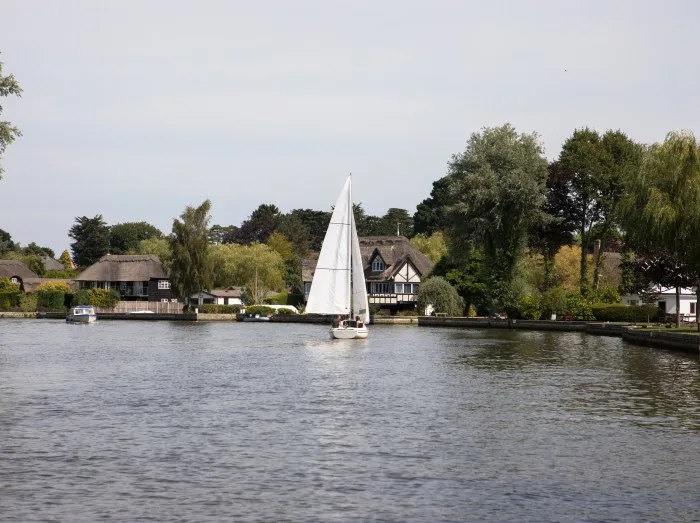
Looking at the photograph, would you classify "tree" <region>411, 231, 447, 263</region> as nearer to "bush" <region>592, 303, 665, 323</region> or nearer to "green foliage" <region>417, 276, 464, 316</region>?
"green foliage" <region>417, 276, 464, 316</region>

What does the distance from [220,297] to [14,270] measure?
45.4 metres

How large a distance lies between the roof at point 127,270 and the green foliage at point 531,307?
78.0m

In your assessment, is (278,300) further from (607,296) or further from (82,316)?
(607,296)

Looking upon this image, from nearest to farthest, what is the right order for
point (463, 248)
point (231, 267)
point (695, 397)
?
1. point (695, 397)
2. point (463, 248)
3. point (231, 267)

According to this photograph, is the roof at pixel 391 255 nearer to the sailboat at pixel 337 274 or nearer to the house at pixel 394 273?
the house at pixel 394 273

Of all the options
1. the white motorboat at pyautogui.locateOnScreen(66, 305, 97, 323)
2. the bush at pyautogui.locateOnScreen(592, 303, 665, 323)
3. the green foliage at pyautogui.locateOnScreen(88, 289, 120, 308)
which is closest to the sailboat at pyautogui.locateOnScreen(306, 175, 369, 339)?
the bush at pyautogui.locateOnScreen(592, 303, 665, 323)

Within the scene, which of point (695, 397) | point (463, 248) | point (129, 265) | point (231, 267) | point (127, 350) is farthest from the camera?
point (129, 265)

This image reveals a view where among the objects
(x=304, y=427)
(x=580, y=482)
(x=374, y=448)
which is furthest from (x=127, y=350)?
(x=580, y=482)

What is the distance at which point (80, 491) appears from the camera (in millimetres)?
21891

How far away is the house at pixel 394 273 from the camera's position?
139125 mm

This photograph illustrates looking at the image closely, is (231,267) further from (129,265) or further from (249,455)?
(249,455)

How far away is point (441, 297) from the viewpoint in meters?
117

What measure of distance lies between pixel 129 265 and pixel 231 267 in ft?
75.7

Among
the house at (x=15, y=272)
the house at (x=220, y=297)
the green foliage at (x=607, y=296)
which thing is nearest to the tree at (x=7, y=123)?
the green foliage at (x=607, y=296)
